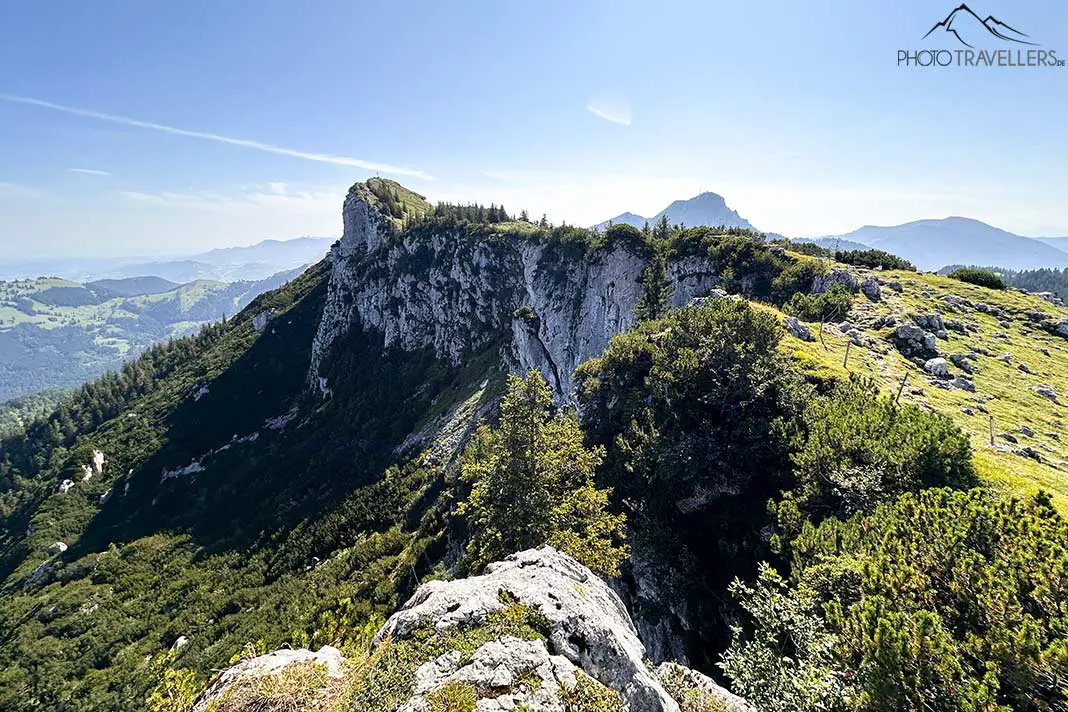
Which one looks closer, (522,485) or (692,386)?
(522,485)

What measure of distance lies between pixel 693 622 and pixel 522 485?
44.8ft

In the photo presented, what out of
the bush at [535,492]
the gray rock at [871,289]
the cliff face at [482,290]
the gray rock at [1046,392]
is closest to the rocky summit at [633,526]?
the bush at [535,492]

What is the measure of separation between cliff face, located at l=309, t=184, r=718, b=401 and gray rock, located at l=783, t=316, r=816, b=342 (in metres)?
29.4


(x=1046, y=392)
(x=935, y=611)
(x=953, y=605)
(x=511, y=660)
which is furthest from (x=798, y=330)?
(x=511, y=660)

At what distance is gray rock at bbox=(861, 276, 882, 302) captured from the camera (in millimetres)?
57125

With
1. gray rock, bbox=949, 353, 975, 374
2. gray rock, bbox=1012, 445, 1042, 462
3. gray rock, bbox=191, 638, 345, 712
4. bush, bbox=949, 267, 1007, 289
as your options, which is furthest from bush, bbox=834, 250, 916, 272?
gray rock, bbox=191, 638, 345, 712

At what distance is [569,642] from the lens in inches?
556

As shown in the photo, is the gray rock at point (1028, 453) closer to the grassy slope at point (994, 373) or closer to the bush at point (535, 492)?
the grassy slope at point (994, 373)

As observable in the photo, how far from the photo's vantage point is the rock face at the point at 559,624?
13.3 metres

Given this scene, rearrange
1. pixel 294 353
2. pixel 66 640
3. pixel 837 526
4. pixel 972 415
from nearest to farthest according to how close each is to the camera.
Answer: pixel 837 526 → pixel 972 415 → pixel 66 640 → pixel 294 353

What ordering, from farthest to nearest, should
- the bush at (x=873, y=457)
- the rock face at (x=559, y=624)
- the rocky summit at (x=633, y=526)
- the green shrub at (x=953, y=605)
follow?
1. the bush at (x=873, y=457)
2. the rock face at (x=559, y=624)
3. the rocky summit at (x=633, y=526)
4. the green shrub at (x=953, y=605)

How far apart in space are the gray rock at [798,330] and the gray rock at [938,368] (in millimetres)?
9362

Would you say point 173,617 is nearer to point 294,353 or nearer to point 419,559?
point 419,559

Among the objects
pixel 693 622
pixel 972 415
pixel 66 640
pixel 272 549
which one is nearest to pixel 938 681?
pixel 693 622
